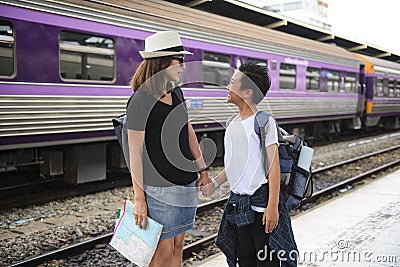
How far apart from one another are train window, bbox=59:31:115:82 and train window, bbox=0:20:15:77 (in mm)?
732

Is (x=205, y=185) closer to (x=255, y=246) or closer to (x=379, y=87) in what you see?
(x=255, y=246)

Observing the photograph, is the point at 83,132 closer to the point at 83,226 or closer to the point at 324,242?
the point at 83,226

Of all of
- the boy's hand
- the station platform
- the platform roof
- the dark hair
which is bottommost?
the station platform

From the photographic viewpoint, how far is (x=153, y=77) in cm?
267

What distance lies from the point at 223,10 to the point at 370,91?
7131 millimetres

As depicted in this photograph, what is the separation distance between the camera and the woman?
2645mm

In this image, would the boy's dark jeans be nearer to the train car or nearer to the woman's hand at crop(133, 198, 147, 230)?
the woman's hand at crop(133, 198, 147, 230)

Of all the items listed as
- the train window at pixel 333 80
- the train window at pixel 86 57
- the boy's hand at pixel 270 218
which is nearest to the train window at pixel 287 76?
the train window at pixel 333 80

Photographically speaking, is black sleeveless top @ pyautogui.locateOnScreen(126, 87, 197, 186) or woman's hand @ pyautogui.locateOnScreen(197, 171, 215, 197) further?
woman's hand @ pyautogui.locateOnScreen(197, 171, 215, 197)

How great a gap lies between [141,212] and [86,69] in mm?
4611

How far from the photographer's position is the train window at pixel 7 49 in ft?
19.2

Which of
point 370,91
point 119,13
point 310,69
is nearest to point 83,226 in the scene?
point 119,13

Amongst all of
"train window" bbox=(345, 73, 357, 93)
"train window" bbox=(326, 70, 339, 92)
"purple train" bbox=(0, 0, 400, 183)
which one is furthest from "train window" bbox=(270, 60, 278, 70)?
"train window" bbox=(345, 73, 357, 93)

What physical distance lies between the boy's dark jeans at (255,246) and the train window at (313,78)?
10564 mm
